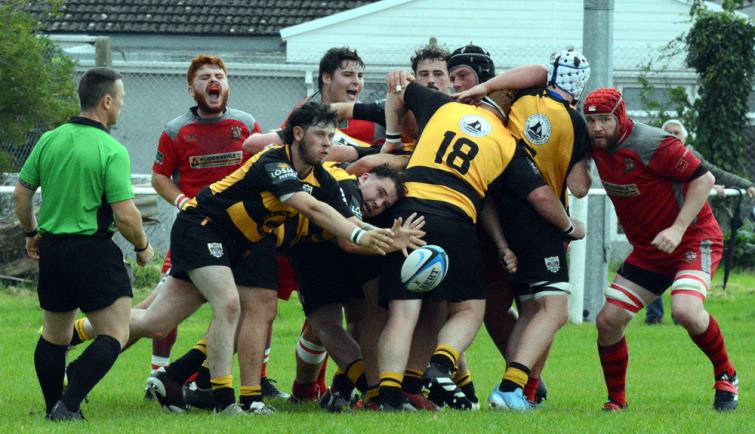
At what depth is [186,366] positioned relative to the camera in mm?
8883

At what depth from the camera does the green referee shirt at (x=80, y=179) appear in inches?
307

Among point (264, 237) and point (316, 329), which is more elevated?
point (264, 237)

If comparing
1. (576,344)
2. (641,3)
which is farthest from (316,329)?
(641,3)

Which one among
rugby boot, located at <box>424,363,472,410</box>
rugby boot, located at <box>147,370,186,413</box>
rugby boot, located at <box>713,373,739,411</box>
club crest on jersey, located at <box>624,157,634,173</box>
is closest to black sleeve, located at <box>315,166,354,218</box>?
rugby boot, located at <box>424,363,472,410</box>

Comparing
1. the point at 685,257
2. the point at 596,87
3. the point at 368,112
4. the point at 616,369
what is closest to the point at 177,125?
the point at 368,112

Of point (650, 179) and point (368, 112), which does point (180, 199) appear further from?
point (650, 179)

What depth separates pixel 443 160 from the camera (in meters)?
8.45

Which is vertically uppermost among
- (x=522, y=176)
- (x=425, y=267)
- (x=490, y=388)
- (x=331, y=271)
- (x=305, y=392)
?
(x=522, y=176)

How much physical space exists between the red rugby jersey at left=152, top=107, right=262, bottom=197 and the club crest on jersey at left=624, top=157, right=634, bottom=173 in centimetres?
296

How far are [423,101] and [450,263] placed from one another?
115cm

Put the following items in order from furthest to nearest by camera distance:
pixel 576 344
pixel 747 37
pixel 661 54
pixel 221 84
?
pixel 661 54
pixel 747 37
pixel 576 344
pixel 221 84

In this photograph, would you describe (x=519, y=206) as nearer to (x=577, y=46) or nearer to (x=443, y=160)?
(x=443, y=160)

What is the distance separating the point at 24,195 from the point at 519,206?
3.15 meters

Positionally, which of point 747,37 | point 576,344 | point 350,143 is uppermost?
point 350,143
